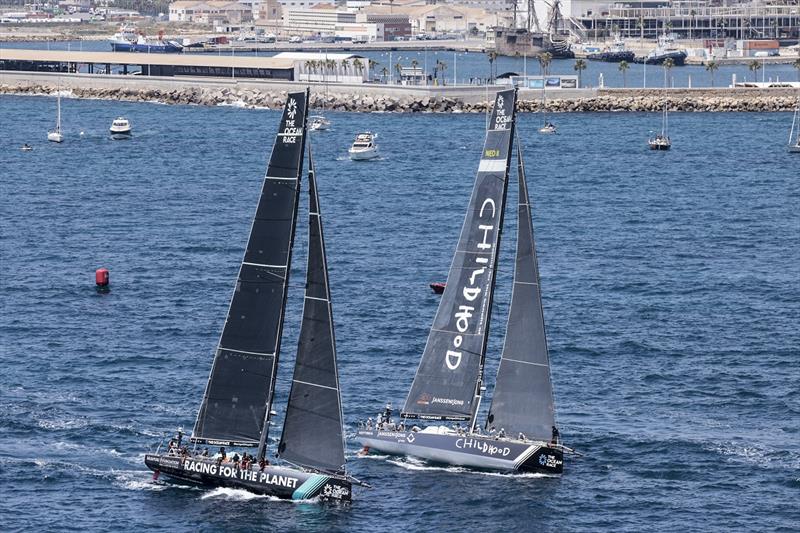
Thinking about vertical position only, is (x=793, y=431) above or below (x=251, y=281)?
below

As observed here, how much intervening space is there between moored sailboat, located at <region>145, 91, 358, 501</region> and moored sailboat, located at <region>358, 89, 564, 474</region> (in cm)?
525

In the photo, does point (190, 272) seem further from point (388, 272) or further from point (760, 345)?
point (760, 345)

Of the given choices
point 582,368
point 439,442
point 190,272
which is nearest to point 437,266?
point 190,272

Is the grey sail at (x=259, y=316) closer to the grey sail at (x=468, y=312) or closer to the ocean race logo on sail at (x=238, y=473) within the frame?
the ocean race logo on sail at (x=238, y=473)

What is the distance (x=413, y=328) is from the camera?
284 ft

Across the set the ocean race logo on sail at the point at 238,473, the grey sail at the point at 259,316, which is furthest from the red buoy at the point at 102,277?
the ocean race logo on sail at the point at 238,473

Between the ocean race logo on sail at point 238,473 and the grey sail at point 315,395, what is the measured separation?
1.32 meters

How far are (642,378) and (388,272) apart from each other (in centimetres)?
2844

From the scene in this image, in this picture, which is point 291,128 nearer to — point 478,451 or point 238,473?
point 238,473

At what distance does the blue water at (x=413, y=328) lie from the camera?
59.8 m

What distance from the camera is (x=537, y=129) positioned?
623ft

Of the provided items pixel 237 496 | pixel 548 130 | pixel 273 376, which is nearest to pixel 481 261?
pixel 273 376

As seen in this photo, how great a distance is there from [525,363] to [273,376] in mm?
10408

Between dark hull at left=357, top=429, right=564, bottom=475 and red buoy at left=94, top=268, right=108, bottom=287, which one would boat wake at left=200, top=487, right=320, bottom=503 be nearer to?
dark hull at left=357, top=429, right=564, bottom=475
